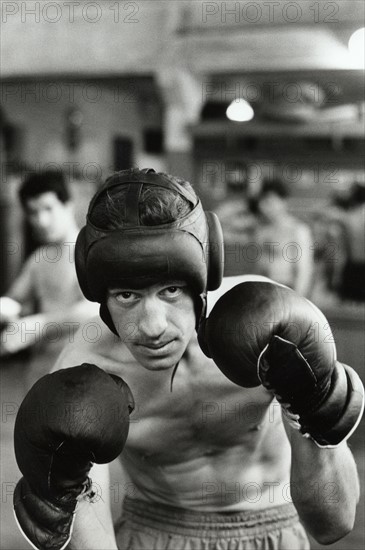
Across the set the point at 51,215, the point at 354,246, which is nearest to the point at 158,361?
the point at 51,215

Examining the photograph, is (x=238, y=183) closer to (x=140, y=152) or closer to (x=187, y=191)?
(x=140, y=152)

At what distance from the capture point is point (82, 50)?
3.34m

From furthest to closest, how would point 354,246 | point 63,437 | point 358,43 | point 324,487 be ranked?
point 354,246 < point 358,43 < point 324,487 < point 63,437

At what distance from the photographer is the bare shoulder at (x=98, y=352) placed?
1.17m

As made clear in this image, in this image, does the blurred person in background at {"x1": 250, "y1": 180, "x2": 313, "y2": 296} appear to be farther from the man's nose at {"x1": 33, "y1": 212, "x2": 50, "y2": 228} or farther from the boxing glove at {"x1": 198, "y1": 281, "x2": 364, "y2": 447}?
the boxing glove at {"x1": 198, "y1": 281, "x2": 364, "y2": 447}

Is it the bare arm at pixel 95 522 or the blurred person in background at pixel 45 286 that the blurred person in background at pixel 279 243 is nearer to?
the blurred person in background at pixel 45 286

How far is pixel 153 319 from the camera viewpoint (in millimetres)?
954

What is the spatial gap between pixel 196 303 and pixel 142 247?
129mm

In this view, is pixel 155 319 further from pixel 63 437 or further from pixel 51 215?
pixel 51 215

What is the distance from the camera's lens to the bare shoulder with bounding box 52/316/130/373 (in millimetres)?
1171

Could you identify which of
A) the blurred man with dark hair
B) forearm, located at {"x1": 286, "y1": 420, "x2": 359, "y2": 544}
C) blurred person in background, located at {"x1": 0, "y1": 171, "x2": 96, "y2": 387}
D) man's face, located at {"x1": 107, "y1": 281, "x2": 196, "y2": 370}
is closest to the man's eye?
man's face, located at {"x1": 107, "y1": 281, "x2": 196, "y2": 370}

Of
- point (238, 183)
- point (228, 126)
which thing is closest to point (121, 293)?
point (228, 126)

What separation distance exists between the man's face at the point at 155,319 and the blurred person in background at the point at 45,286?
1.20 metres

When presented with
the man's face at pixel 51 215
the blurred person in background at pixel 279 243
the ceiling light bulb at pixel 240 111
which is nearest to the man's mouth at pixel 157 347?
the man's face at pixel 51 215
